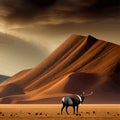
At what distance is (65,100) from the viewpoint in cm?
4675

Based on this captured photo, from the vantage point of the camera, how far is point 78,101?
154ft

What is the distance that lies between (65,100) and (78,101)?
57.1 inches
